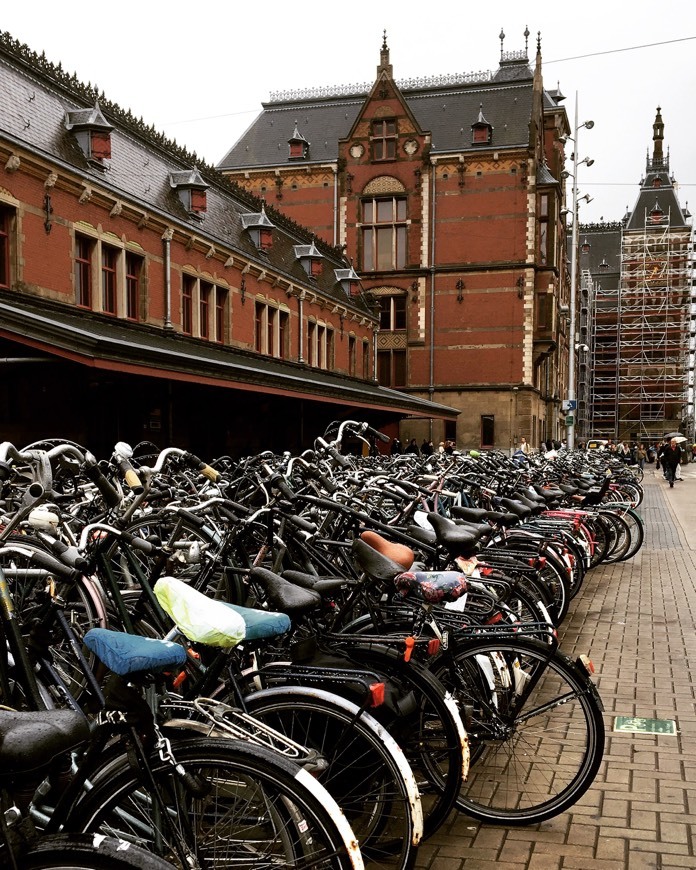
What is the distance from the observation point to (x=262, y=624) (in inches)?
100.0

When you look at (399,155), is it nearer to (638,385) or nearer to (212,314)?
(212,314)

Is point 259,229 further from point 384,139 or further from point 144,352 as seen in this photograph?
point 384,139

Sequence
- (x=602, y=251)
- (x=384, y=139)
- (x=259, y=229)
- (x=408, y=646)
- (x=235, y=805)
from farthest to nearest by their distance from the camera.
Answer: (x=602, y=251), (x=384, y=139), (x=259, y=229), (x=408, y=646), (x=235, y=805)

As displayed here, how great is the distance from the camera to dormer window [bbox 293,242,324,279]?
92.0 feet

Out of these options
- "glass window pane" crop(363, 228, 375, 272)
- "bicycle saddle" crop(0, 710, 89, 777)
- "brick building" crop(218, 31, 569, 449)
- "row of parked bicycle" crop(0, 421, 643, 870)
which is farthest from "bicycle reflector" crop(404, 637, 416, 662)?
"glass window pane" crop(363, 228, 375, 272)

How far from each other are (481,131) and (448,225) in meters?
4.04

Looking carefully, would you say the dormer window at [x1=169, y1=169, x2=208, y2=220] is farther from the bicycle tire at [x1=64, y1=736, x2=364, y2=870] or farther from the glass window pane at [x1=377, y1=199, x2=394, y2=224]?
the bicycle tire at [x1=64, y1=736, x2=364, y2=870]

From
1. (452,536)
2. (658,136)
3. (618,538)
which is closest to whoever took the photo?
(452,536)

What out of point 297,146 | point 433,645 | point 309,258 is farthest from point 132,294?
point 297,146

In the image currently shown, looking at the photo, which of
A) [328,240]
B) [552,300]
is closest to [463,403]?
[552,300]

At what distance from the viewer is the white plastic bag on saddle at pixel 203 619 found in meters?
2.34

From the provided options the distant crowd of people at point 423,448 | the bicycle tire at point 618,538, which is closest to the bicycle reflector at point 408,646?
the bicycle tire at point 618,538

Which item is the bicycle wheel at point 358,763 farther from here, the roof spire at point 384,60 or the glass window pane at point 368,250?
the roof spire at point 384,60

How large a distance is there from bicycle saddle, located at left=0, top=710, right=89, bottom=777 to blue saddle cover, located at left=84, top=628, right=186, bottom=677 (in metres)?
0.20
